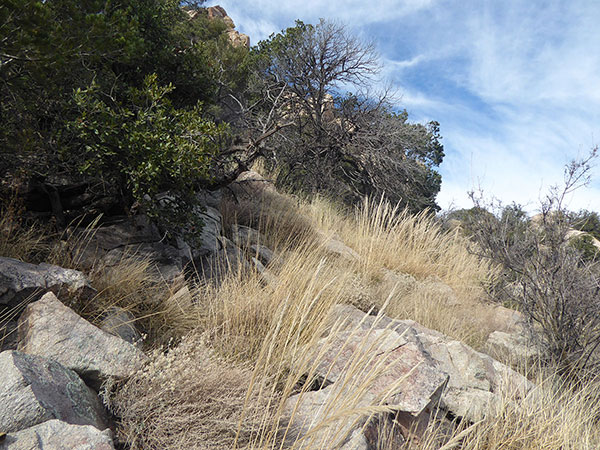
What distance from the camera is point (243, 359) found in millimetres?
2684

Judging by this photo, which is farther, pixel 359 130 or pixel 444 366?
pixel 359 130

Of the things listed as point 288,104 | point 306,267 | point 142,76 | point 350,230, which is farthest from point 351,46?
point 306,267

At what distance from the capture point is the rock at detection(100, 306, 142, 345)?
2477 mm

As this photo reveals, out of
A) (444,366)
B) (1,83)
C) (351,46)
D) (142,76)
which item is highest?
(351,46)

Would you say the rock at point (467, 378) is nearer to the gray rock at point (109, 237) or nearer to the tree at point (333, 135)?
the gray rock at point (109, 237)

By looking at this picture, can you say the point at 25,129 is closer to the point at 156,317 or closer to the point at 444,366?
the point at 156,317

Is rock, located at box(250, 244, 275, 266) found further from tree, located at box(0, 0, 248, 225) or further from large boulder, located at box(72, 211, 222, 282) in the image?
tree, located at box(0, 0, 248, 225)

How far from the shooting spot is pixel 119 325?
245 cm

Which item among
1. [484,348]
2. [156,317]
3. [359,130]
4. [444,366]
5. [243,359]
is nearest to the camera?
[243,359]

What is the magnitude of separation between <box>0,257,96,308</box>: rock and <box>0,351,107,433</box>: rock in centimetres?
72

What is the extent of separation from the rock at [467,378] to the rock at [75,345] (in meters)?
1.30

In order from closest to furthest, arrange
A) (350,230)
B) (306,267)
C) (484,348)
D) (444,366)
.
Answer: (444,366) < (306,267) < (484,348) < (350,230)

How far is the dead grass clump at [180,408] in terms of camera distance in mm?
1863

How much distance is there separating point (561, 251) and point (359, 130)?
5581 millimetres
